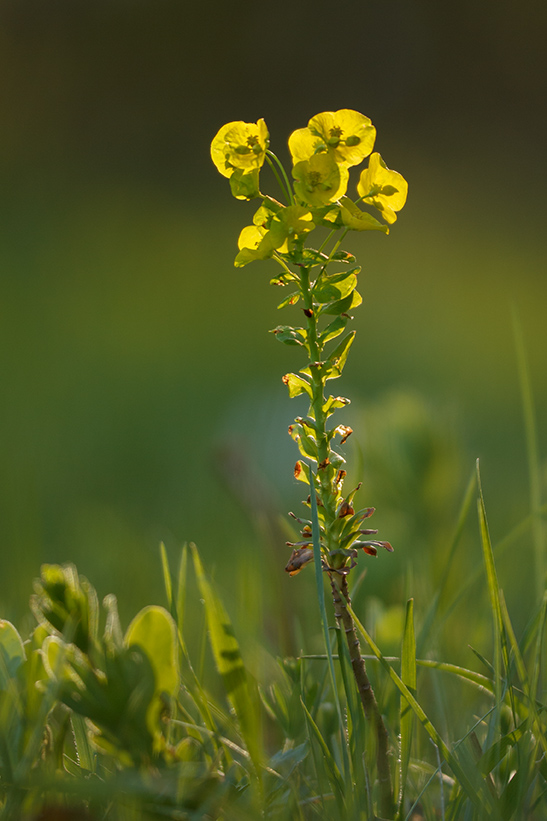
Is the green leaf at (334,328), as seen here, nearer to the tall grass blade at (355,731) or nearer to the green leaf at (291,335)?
the green leaf at (291,335)

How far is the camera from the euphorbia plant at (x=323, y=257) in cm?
28

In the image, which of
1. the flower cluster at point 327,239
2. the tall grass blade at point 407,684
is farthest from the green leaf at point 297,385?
the tall grass blade at point 407,684

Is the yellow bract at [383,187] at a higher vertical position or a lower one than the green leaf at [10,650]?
higher

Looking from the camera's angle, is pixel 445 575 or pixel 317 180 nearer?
pixel 317 180

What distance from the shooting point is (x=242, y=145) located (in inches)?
11.9

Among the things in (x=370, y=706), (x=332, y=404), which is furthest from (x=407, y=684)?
(x=332, y=404)

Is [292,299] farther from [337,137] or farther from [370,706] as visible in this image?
[370,706]

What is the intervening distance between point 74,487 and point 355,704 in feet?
3.56

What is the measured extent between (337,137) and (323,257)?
0.05 metres

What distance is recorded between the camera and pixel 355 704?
0.98ft

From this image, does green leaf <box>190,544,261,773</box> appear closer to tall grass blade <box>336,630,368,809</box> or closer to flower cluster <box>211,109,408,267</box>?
tall grass blade <box>336,630,368,809</box>

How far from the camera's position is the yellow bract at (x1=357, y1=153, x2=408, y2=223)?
1.01ft

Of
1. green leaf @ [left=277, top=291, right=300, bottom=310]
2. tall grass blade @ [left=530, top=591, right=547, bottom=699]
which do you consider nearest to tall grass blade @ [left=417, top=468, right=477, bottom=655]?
tall grass blade @ [left=530, top=591, right=547, bottom=699]

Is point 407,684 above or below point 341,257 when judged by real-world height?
below
